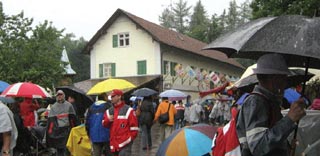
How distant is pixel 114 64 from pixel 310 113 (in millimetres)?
34136

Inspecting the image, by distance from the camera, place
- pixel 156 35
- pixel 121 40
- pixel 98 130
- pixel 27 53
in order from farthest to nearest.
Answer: pixel 121 40
pixel 156 35
pixel 27 53
pixel 98 130

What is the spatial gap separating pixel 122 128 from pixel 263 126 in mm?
5390

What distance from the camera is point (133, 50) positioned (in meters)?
38.9

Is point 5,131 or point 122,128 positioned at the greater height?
point 5,131

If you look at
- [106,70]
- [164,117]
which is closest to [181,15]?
[106,70]

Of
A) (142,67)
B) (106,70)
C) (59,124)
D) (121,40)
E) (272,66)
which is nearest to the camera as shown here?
(272,66)

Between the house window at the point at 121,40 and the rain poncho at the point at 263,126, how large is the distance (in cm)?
3556

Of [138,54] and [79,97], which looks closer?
[79,97]

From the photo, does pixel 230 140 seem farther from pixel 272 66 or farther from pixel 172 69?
pixel 172 69

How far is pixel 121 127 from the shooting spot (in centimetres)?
861

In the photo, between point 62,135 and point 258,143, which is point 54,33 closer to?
point 62,135

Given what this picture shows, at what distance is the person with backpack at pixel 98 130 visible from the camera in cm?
916

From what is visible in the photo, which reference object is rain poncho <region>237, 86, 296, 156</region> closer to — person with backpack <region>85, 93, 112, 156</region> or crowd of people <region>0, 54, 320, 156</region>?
crowd of people <region>0, 54, 320, 156</region>

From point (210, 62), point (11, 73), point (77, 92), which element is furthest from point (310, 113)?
point (210, 62)
